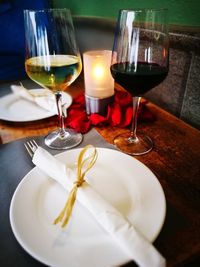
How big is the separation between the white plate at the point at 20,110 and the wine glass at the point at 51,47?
0.14m

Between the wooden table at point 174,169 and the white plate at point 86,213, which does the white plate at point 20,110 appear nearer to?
the wooden table at point 174,169

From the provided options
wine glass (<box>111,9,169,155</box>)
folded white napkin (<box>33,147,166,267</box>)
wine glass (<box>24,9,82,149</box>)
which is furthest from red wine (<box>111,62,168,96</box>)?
folded white napkin (<box>33,147,166,267</box>)

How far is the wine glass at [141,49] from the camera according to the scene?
46cm

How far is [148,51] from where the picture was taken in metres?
0.48

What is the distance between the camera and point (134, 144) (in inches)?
22.2

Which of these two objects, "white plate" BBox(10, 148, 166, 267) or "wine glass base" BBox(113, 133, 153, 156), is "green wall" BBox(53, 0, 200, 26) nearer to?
"wine glass base" BBox(113, 133, 153, 156)

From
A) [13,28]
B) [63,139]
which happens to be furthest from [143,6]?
[13,28]

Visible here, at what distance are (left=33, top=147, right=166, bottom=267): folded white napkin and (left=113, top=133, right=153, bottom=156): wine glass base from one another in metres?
0.19

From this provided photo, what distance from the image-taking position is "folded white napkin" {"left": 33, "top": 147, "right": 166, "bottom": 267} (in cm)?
26

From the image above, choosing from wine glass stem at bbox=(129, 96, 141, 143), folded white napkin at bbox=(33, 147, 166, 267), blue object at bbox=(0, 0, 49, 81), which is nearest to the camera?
folded white napkin at bbox=(33, 147, 166, 267)

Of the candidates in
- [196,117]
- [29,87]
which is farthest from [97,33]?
[196,117]

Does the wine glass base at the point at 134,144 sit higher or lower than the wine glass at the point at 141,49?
lower

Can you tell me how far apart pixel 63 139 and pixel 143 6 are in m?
0.59

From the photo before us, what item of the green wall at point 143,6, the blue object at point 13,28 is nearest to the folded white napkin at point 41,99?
the green wall at point 143,6
